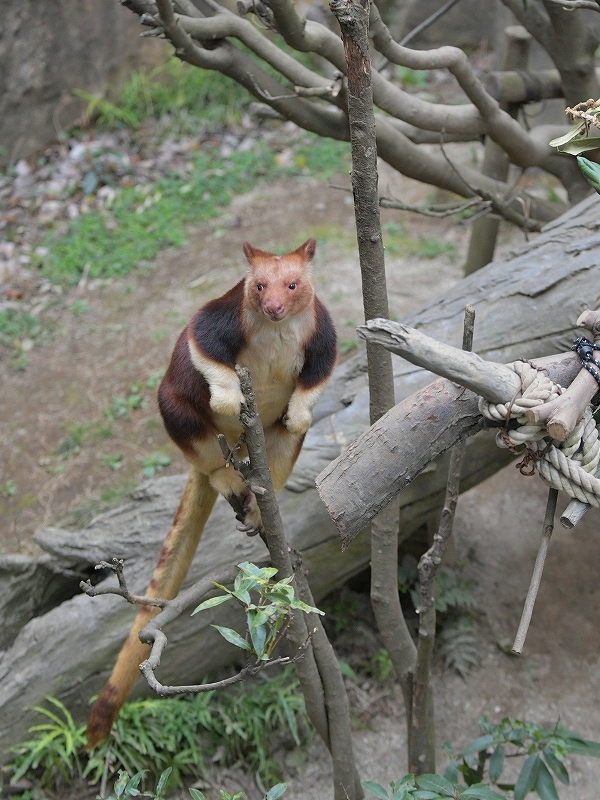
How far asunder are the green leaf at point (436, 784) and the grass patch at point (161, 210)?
4.91 metres

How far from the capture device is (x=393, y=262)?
625cm

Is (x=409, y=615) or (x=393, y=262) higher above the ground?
(x=393, y=262)

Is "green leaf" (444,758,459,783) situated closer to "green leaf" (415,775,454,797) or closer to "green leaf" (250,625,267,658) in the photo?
"green leaf" (415,775,454,797)

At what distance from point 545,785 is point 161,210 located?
5623mm

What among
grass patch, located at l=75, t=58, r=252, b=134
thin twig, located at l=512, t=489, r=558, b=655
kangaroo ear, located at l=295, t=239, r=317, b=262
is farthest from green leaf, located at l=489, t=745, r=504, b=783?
grass patch, located at l=75, t=58, r=252, b=134

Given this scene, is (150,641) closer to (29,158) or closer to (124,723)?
(124,723)

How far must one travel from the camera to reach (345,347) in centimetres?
521

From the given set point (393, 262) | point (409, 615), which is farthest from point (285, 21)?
point (393, 262)

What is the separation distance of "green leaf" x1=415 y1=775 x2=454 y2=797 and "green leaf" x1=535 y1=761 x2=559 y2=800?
0.43 meters

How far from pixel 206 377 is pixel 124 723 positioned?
1.78m

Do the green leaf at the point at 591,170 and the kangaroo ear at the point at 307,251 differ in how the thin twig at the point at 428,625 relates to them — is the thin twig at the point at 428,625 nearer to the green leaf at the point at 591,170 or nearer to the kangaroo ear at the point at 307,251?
the green leaf at the point at 591,170

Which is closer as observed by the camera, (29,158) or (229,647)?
(229,647)

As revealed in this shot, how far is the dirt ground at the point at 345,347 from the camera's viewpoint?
3727mm

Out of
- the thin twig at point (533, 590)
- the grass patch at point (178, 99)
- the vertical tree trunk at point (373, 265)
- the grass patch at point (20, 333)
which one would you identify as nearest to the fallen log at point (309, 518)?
the vertical tree trunk at point (373, 265)
